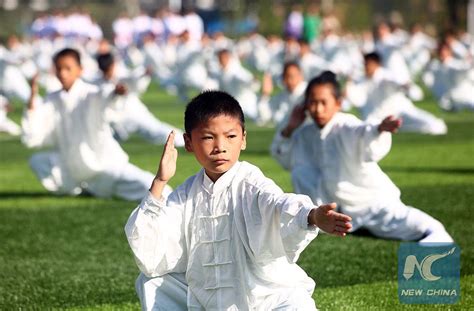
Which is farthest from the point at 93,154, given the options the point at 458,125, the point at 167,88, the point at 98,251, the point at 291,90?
the point at 167,88

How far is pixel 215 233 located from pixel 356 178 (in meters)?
3.55

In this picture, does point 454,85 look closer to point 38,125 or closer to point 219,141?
point 38,125

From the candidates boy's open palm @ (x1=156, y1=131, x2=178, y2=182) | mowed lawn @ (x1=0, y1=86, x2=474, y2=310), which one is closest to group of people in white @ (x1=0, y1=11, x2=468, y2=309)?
boy's open palm @ (x1=156, y1=131, x2=178, y2=182)

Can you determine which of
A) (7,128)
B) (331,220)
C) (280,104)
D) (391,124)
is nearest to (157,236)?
(331,220)

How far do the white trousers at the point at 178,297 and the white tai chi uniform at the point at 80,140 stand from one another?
5.55 metres

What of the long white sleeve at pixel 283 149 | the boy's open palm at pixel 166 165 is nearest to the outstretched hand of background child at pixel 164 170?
the boy's open palm at pixel 166 165

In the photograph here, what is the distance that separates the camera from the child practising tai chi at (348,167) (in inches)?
308

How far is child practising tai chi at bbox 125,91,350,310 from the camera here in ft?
15.4

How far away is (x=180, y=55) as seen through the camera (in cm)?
2922

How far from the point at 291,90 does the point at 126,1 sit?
126 ft

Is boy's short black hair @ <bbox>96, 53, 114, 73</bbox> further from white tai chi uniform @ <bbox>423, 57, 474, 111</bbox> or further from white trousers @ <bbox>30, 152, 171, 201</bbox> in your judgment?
white tai chi uniform @ <bbox>423, 57, 474, 111</bbox>

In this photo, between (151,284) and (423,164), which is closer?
(151,284)

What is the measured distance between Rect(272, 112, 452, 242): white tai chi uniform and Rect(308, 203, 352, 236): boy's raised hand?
3.44m

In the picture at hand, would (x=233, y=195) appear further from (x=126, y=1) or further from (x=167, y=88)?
(x=126, y=1)
